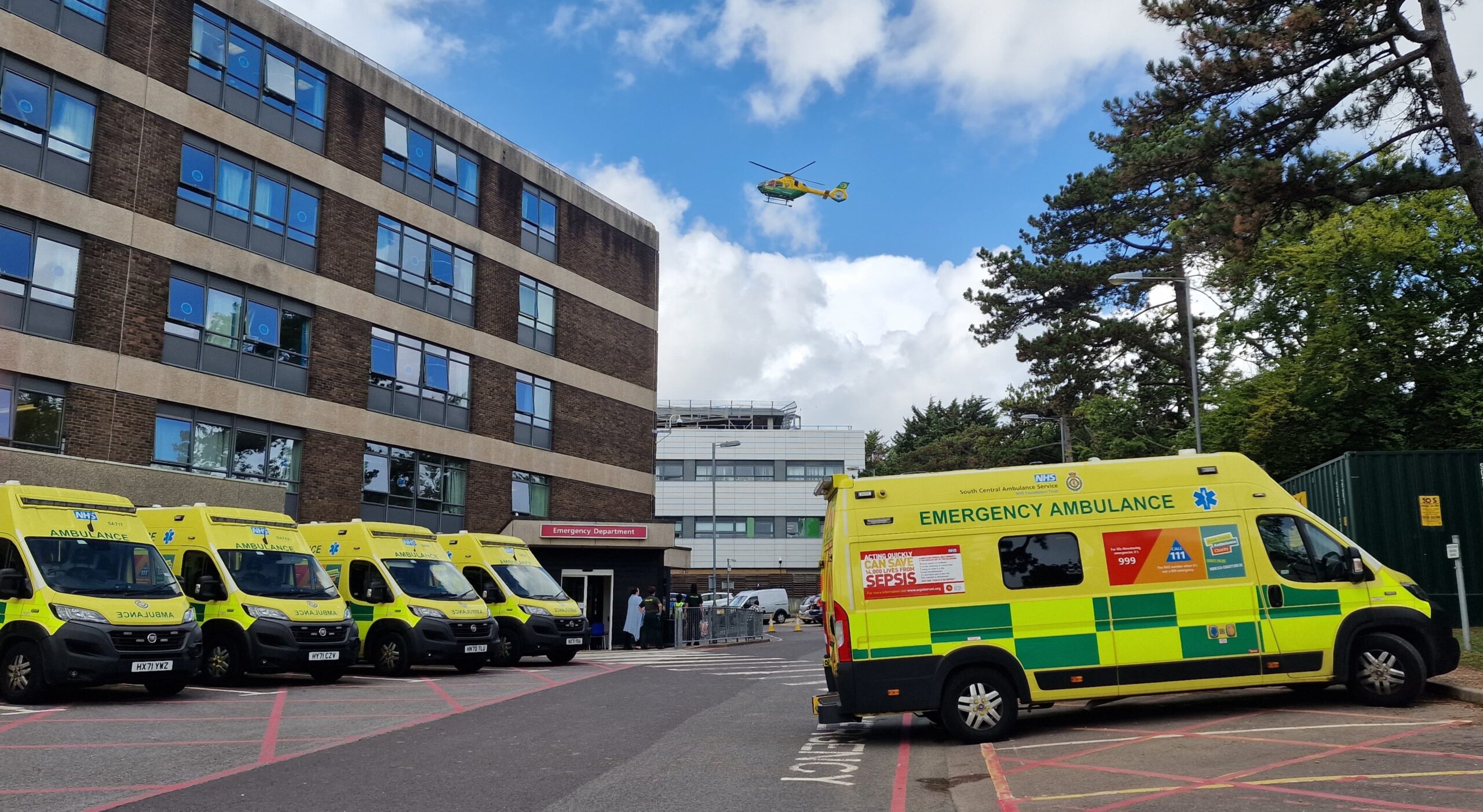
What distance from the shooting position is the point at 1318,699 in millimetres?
11312

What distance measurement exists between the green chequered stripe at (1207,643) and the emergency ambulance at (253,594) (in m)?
12.1

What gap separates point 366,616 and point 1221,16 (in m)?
16.9

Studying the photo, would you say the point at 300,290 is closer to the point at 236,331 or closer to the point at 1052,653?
the point at 236,331

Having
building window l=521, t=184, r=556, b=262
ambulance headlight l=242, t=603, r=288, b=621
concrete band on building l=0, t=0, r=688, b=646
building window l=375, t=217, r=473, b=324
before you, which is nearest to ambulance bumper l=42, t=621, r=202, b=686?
ambulance headlight l=242, t=603, r=288, b=621

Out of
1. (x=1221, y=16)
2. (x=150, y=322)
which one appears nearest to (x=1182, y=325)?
(x=1221, y=16)

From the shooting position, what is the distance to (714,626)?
34.4 m

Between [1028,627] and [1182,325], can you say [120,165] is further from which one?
[1182,325]

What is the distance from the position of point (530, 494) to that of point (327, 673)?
17491 millimetres

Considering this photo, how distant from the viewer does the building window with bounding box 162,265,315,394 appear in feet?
80.2

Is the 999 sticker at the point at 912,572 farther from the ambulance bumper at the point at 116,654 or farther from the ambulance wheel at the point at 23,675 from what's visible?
the ambulance wheel at the point at 23,675

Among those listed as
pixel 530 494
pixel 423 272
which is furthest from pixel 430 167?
pixel 530 494

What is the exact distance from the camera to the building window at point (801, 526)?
231 feet

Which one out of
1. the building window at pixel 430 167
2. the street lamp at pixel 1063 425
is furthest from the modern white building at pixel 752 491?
the building window at pixel 430 167

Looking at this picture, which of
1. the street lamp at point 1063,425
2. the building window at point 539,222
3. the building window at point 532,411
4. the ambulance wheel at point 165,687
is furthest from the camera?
the street lamp at point 1063,425
